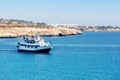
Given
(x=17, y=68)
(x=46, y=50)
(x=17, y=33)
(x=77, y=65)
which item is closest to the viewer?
(x=17, y=68)

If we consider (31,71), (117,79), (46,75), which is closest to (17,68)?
(31,71)

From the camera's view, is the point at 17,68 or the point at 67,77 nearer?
the point at 67,77

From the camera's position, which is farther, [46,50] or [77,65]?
[46,50]

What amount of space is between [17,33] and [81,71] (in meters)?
139

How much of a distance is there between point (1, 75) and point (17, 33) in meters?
143

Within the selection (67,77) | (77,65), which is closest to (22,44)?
(77,65)

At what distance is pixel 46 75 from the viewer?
162 feet

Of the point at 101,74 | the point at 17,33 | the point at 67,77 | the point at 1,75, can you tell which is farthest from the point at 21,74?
the point at 17,33

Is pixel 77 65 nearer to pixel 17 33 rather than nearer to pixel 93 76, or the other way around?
pixel 93 76

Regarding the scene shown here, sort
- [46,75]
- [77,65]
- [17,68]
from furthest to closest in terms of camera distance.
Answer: [77,65] < [17,68] < [46,75]

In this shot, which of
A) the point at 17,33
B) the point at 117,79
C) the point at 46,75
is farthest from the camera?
the point at 17,33

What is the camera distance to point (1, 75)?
48344 millimetres

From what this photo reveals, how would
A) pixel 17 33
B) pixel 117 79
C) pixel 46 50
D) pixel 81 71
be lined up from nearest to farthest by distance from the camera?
pixel 117 79 < pixel 81 71 < pixel 46 50 < pixel 17 33

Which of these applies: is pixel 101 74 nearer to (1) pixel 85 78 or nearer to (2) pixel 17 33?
(1) pixel 85 78
